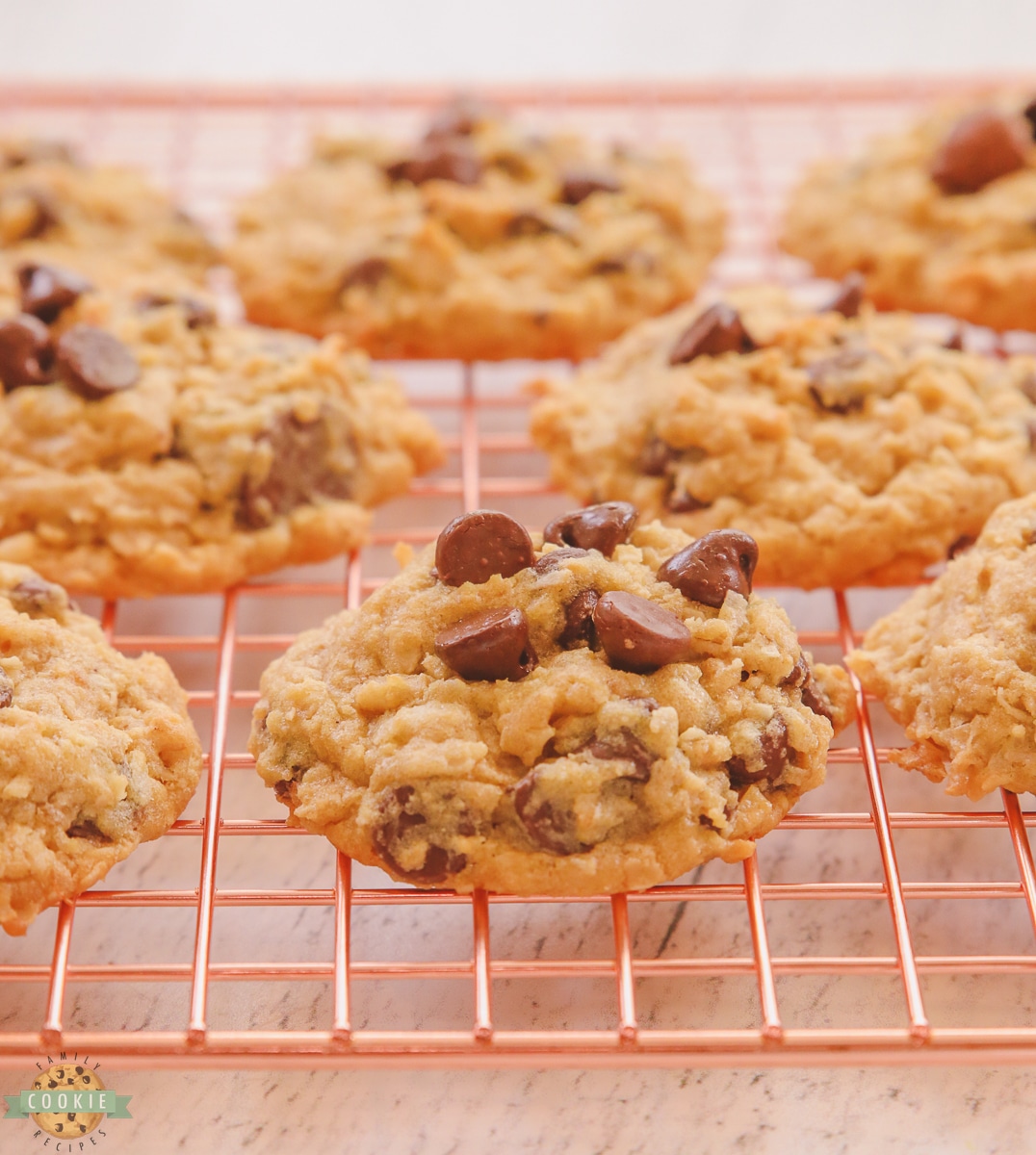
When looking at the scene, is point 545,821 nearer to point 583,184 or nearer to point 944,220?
point 583,184

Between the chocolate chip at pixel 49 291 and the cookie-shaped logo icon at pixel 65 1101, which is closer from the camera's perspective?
the cookie-shaped logo icon at pixel 65 1101

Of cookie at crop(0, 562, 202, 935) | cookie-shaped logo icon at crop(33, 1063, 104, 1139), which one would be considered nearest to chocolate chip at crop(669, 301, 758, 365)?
cookie at crop(0, 562, 202, 935)

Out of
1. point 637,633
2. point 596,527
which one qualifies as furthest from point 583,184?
point 637,633

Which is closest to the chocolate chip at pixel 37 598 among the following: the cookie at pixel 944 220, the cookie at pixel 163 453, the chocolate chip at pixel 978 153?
the cookie at pixel 163 453

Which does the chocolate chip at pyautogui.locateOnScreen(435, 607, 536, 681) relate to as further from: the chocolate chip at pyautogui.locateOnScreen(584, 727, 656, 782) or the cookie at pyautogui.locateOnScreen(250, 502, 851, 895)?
the chocolate chip at pyautogui.locateOnScreen(584, 727, 656, 782)

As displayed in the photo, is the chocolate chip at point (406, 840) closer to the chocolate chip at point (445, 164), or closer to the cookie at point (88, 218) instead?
the cookie at point (88, 218)

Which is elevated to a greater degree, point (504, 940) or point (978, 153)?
point (978, 153)

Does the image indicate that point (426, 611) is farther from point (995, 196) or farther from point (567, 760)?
point (995, 196)
